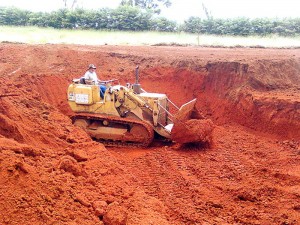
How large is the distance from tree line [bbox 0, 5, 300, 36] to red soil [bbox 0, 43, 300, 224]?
33.2ft

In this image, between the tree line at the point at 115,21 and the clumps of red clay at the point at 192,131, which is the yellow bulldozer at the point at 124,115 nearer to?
the clumps of red clay at the point at 192,131

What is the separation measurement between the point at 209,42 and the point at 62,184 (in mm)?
18884

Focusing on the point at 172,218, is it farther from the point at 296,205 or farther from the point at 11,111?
the point at 11,111

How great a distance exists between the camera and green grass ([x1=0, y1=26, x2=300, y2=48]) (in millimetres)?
22950

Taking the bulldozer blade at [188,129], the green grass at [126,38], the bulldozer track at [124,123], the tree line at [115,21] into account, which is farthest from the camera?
the tree line at [115,21]

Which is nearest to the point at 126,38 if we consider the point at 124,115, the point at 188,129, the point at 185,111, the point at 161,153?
the point at 124,115

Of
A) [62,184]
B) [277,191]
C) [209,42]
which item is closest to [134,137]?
[277,191]

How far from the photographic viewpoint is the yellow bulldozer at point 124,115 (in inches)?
453

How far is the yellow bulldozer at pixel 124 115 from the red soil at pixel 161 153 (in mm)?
532

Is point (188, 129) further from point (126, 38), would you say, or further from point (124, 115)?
point (126, 38)

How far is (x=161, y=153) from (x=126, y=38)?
15413 millimetres

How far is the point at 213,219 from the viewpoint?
7.36 m

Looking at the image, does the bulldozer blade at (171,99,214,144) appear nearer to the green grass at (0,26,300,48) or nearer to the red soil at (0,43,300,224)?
the red soil at (0,43,300,224)

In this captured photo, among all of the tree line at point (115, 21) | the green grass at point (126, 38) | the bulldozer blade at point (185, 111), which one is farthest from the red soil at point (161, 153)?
the tree line at point (115, 21)
